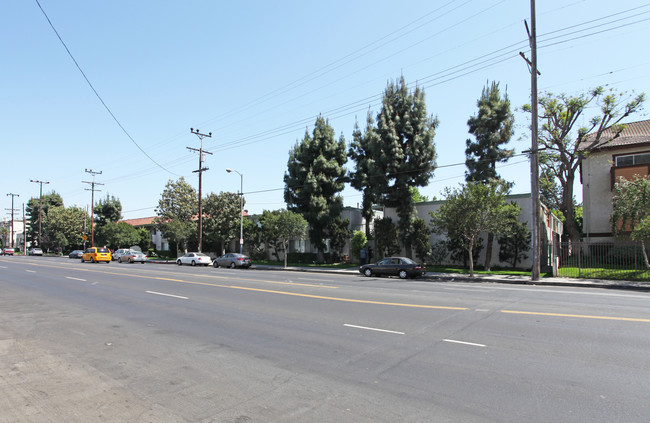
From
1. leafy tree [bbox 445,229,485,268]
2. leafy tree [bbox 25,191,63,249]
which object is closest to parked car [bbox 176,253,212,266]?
leafy tree [bbox 445,229,485,268]

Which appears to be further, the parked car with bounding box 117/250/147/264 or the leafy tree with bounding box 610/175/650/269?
the parked car with bounding box 117/250/147/264

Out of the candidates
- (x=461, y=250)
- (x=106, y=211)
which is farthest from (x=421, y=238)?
(x=106, y=211)

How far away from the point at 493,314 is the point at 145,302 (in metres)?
9.93

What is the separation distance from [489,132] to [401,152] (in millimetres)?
6568

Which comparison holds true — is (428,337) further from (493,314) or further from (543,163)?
(543,163)

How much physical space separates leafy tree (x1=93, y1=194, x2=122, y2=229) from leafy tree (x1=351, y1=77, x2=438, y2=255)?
60.2 metres

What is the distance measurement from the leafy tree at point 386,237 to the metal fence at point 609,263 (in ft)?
36.5

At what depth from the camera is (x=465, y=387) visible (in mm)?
4770

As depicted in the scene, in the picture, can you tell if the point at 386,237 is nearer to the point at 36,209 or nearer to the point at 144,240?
the point at 144,240

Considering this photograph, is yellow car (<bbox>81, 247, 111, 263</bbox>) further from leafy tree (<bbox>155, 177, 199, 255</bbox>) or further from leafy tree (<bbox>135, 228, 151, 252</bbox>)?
leafy tree (<bbox>135, 228, 151, 252</bbox>)

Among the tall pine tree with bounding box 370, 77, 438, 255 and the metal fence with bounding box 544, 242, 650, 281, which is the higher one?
the tall pine tree with bounding box 370, 77, 438, 255

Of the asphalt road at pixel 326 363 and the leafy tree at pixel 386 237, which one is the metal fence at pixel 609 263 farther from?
the asphalt road at pixel 326 363

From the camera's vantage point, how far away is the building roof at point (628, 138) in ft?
94.7

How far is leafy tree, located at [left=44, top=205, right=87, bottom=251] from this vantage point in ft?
225
